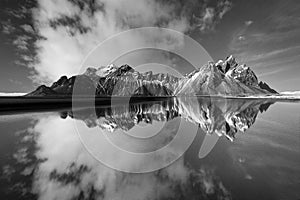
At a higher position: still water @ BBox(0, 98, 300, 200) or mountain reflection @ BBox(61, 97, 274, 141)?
mountain reflection @ BBox(61, 97, 274, 141)

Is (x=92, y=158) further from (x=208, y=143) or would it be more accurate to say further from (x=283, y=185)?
(x=283, y=185)

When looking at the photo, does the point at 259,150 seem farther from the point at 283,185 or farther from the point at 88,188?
the point at 88,188

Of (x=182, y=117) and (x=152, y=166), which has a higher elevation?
(x=182, y=117)

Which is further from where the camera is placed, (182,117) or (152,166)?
(182,117)

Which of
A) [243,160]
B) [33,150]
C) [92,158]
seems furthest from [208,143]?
[33,150]

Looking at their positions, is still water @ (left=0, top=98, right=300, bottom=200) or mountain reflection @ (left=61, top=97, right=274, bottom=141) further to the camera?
mountain reflection @ (left=61, top=97, right=274, bottom=141)

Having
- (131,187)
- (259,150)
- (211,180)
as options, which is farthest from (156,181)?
(259,150)

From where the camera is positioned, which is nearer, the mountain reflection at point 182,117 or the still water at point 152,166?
the still water at point 152,166

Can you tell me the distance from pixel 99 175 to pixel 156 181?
3078 millimetres

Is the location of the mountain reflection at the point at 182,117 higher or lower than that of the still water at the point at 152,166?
higher

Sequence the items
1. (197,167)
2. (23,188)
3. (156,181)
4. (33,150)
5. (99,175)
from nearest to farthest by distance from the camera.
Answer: (23,188) → (156,181) → (99,175) → (197,167) → (33,150)

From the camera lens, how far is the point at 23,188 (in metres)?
6.86

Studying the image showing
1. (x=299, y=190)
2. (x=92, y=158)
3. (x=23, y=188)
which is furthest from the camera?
(x=92, y=158)

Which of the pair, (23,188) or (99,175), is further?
(99,175)
